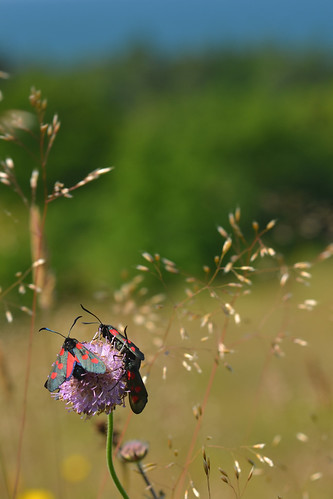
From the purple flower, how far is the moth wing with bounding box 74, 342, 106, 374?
25 millimetres

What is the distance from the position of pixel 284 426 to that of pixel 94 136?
24.0 ft

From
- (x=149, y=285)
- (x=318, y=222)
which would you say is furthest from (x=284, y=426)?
(x=149, y=285)

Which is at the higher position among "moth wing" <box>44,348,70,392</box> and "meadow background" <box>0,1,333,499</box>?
"moth wing" <box>44,348,70,392</box>

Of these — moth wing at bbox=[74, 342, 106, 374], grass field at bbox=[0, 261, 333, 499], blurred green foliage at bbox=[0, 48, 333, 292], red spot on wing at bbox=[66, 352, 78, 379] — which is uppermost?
red spot on wing at bbox=[66, 352, 78, 379]

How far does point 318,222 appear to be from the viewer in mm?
A: 2039

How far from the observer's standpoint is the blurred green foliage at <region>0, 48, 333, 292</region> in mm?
6617

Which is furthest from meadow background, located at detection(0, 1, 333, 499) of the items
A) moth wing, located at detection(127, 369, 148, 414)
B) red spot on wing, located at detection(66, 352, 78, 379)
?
red spot on wing, located at detection(66, 352, 78, 379)

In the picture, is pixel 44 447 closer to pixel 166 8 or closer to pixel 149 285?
pixel 149 285

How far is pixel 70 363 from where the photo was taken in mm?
718

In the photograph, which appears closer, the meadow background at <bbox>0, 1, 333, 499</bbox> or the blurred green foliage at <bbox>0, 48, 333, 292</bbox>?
the meadow background at <bbox>0, 1, 333, 499</bbox>

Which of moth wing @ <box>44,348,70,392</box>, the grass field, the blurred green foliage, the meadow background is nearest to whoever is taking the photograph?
moth wing @ <box>44,348,70,392</box>

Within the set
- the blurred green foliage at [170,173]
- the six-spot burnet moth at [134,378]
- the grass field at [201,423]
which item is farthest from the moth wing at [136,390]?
the blurred green foliage at [170,173]

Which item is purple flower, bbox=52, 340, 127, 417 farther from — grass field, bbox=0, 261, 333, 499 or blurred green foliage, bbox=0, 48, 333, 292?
blurred green foliage, bbox=0, 48, 333, 292

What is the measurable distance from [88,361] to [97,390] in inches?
Answer: 2.3
